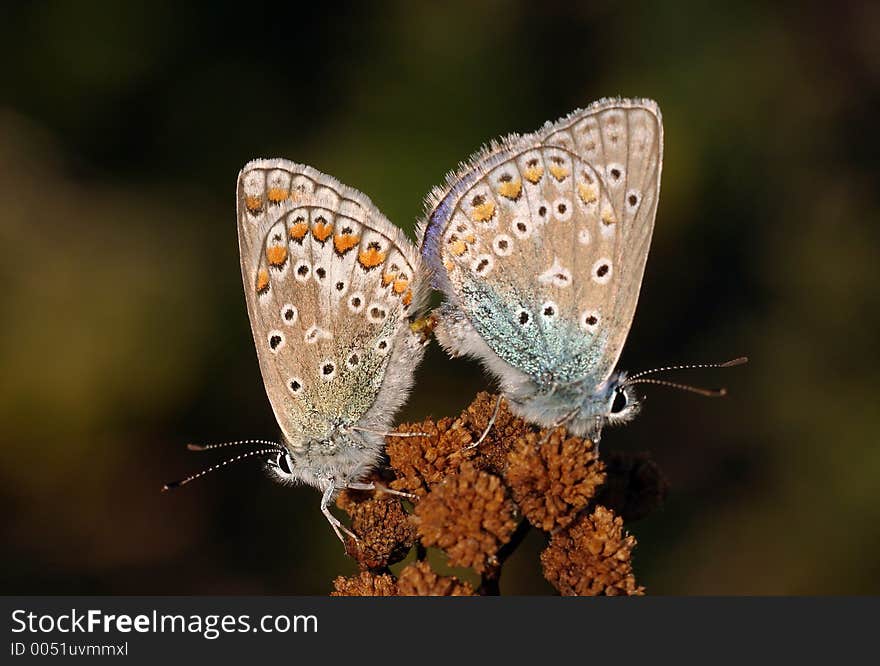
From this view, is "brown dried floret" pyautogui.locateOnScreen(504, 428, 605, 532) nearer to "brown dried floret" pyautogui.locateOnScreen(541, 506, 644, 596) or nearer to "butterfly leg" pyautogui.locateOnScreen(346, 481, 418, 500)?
"brown dried floret" pyautogui.locateOnScreen(541, 506, 644, 596)

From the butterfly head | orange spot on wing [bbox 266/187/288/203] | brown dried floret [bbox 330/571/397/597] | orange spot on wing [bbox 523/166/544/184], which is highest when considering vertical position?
orange spot on wing [bbox 523/166/544/184]

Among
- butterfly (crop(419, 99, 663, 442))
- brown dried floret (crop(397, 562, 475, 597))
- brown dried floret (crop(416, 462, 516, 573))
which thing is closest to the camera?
brown dried floret (crop(397, 562, 475, 597))

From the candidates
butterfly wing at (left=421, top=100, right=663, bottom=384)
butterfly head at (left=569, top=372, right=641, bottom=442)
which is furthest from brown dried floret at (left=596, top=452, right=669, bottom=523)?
butterfly wing at (left=421, top=100, right=663, bottom=384)

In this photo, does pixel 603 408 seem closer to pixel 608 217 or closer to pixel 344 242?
pixel 608 217

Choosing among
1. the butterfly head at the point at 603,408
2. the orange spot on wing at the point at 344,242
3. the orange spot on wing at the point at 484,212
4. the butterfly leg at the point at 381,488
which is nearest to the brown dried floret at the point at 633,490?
the butterfly head at the point at 603,408

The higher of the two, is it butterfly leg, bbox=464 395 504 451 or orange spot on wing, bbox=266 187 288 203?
orange spot on wing, bbox=266 187 288 203

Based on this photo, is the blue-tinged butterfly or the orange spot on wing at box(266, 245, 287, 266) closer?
the blue-tinged butterfly

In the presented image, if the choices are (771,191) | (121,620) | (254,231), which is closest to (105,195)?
(254,231)
